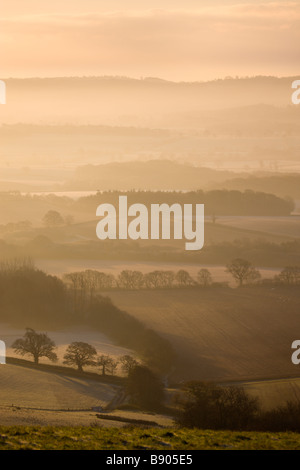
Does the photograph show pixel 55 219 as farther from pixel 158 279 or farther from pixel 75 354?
pixel 75 354

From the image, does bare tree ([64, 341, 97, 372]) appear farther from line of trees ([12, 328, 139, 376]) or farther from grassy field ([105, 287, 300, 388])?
grassy field ([105, 287, 300, 388])

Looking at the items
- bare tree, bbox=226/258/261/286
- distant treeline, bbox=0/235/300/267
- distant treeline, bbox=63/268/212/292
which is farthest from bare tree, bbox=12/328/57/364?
distant treeline, bbox=0/235/300/267

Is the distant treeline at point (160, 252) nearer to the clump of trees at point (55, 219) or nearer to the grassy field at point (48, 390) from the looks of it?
the clump of trees at point (55, 219)

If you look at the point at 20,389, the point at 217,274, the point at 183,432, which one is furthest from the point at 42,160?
the point at 183,432

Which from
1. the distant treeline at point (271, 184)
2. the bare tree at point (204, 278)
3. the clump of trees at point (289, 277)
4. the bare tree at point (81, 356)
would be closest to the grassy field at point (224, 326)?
the bare tree at point (204, 278)
